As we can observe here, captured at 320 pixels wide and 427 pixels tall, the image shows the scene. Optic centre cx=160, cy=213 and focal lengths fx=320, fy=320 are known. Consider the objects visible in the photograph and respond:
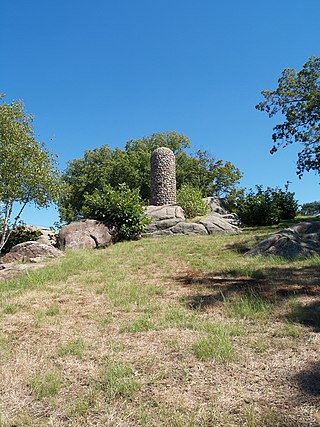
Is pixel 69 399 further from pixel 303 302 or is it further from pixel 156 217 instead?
pixel 156 217

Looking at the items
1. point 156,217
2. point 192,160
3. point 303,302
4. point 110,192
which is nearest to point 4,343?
point 303,302

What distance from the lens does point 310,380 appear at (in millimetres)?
2615

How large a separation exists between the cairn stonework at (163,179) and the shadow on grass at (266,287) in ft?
54.2

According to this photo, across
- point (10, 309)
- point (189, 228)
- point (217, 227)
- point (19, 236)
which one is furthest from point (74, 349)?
point (19, 236)

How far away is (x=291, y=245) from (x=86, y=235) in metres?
8.07

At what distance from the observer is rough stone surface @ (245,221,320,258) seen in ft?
27.1

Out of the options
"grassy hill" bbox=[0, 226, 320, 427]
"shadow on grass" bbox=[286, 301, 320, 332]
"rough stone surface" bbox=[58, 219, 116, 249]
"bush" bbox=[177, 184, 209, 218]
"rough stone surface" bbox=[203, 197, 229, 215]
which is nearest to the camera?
"grassy hill" bbox=[0, 226, 320, 427]

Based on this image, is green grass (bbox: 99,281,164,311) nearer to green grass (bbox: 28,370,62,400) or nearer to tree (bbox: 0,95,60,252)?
green grass (bbox: 28,370,62,400)

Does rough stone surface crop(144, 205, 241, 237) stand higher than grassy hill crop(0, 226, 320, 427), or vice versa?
rough stone surface crop(144, 205, 241, 237)

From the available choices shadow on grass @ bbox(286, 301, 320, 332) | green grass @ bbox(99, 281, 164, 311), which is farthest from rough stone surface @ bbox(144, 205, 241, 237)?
shadow on grass @ bbox(286, 301, 320, 332)

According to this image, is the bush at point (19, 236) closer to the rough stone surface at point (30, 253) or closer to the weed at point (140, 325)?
the rough stone surface at point (30, 253)

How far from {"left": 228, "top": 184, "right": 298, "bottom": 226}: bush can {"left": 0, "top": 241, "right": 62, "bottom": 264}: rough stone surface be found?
1347cm

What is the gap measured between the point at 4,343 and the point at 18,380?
100 centimetres

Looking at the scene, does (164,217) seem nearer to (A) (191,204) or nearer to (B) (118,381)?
(A) (191,204)
